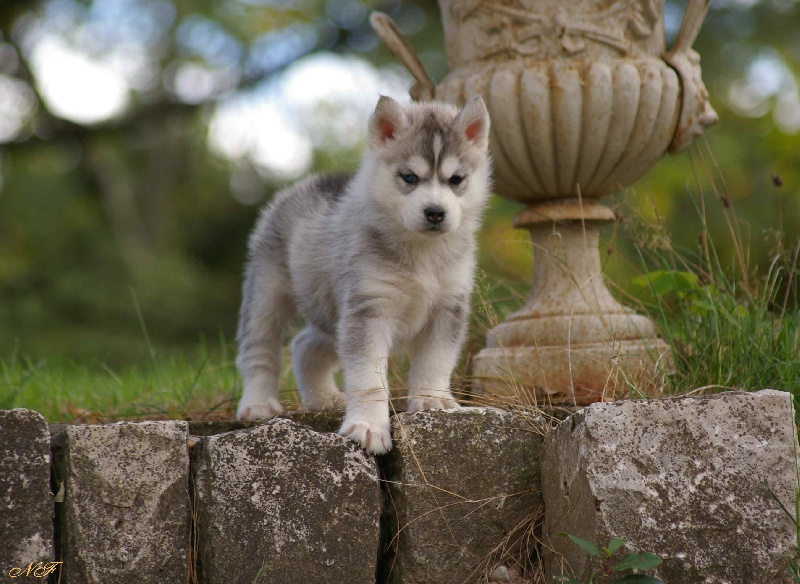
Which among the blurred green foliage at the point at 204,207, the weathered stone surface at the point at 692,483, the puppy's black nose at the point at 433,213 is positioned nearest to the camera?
the weathered stone surface at the point at 692,483

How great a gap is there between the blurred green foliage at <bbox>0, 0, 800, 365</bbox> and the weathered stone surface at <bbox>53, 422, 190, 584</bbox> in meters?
7.01

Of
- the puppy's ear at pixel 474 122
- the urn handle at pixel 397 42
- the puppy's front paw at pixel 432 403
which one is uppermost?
the urn handle at pixel 397 42

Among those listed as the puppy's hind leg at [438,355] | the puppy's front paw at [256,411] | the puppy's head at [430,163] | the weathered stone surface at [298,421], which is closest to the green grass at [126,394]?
the puppy's front paw at [256,411]

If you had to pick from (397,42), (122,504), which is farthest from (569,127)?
(122,504)

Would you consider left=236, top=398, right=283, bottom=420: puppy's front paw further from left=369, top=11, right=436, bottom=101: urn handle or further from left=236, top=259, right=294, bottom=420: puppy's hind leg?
left=369, top=11, right=436, bottom=101: urn handle

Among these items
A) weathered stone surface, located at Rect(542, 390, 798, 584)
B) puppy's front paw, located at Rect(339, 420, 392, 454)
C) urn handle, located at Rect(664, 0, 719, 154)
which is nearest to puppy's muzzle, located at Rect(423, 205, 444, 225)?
puppy's front paw, located at Rect(339, 420, 392, 454)

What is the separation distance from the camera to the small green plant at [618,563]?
250cm

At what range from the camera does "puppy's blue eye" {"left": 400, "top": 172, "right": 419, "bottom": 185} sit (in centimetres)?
339

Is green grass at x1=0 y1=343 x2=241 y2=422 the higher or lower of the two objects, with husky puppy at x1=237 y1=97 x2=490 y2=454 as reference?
lower

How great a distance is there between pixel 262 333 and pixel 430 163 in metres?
1.20

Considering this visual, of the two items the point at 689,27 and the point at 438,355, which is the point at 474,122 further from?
the point at 689,27

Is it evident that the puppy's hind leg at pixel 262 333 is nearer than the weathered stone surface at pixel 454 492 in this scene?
No

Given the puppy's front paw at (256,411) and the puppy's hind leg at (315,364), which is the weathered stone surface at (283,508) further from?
the puppy's hind leg at (315,364)

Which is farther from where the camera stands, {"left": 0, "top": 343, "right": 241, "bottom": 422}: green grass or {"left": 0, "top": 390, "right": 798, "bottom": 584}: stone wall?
{"left": 0, "top": 343, "right": 241, "bottom": 422}: green grass
